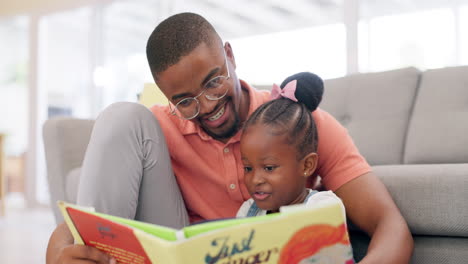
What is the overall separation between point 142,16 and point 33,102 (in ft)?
4.90

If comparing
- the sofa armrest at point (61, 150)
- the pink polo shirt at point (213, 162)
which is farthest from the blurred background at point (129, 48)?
the pink polo shirt at point (213, 162)

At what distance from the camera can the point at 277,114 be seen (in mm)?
1080

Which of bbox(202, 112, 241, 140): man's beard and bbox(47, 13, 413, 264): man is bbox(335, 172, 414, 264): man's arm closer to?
bbox(47, 13, 413, 264): man

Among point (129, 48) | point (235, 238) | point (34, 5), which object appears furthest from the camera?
point (34, 5)

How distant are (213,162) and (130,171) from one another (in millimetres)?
254

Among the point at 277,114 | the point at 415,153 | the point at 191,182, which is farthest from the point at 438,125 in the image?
the point at 191,182

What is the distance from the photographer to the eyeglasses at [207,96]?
3.29 feet

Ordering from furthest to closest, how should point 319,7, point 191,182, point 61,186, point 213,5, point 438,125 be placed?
point 213,5 → point 319,7 → point 61,186 → point 438,125 → point 191,182

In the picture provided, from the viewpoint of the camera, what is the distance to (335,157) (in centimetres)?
106

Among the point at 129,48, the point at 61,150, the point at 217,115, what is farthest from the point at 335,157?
the point at 129,48

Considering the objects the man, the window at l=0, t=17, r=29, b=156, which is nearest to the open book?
the man

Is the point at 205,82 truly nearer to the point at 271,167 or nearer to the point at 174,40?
the point at 174,40

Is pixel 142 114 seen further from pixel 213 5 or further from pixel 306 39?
pixel 213 5

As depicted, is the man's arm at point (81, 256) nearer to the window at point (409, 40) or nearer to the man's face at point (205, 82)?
the man's face at point (205, 82)
